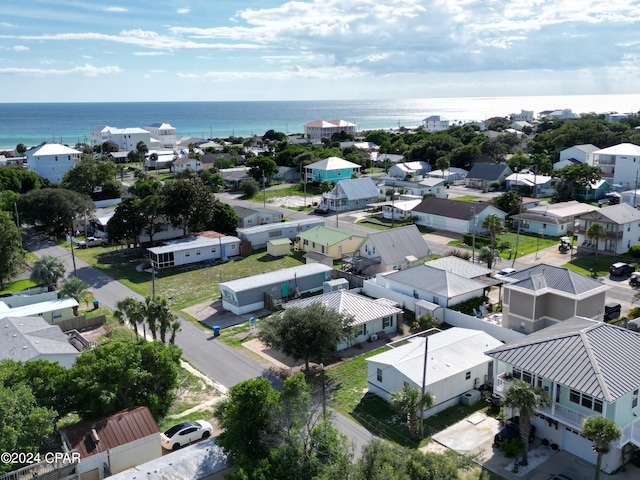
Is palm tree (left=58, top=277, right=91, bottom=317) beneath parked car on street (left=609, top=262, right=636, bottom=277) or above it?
above

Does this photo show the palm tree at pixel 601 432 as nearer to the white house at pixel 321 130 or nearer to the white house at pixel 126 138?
the white house at pixel 126 138

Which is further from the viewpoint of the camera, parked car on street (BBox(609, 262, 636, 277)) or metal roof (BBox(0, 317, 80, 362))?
parked car on street (BBox(609, 262, 636, 277))

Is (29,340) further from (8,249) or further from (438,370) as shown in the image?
(438,370)

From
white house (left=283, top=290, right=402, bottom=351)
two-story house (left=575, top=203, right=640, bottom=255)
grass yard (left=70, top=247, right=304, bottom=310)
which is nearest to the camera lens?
white house (left=283, top=290, right=402, bottom=351)

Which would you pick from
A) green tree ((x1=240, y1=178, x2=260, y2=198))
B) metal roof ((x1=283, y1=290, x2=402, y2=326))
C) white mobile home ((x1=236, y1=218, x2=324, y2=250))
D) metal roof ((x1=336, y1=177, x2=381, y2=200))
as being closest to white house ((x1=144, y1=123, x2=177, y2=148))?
green tree ((x1=240, y1=178, x2=260, y2=198))

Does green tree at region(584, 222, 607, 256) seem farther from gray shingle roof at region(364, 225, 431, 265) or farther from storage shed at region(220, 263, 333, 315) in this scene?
storage shed at region(220, 263, 333, 315)

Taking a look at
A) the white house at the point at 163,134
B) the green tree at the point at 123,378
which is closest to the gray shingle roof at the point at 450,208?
the green tree at the point at 123,378

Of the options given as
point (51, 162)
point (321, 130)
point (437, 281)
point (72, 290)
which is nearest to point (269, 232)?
point (72, 290)

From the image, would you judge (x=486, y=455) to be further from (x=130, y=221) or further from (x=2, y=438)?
(x=130, y=221)
